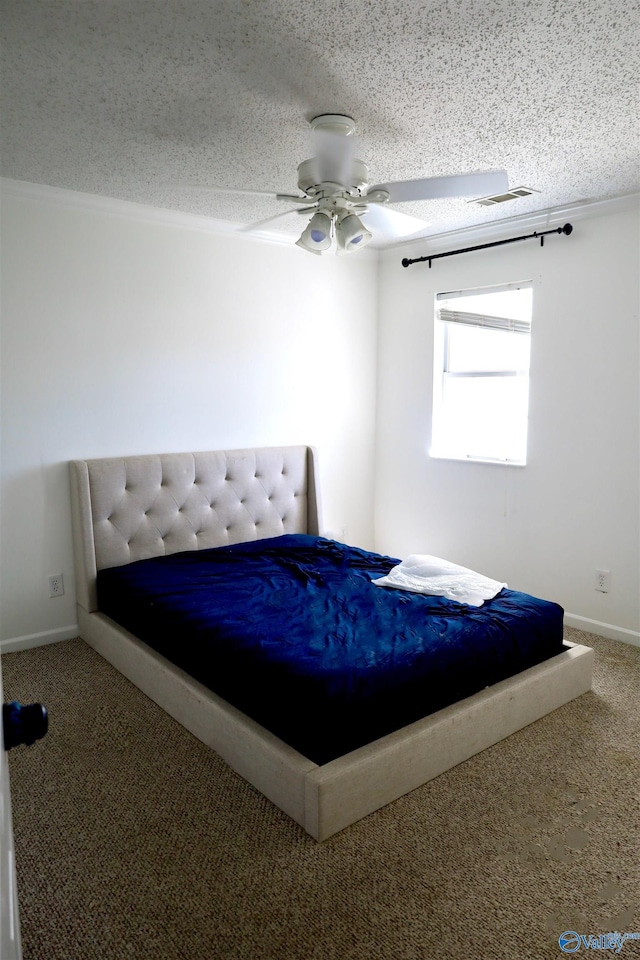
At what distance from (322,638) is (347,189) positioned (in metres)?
1.79

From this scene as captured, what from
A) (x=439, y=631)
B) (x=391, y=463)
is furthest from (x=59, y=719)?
(x=391, y=463)

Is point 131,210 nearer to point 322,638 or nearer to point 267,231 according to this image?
point 267,231

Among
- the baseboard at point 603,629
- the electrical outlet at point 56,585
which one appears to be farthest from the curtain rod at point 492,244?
the electrical outlet at point 56,585

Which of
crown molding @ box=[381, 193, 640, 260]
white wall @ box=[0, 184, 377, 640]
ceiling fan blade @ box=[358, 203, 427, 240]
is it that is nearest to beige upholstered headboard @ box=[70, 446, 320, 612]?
white wall @ box=[0, 184, 377, 640]

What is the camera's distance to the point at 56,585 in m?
3.64

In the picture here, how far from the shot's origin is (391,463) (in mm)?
5098

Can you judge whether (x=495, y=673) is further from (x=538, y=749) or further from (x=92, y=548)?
(x=92, y=548)

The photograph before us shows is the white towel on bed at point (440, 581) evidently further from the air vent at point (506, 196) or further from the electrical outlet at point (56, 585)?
the air vent at point (506, 196)

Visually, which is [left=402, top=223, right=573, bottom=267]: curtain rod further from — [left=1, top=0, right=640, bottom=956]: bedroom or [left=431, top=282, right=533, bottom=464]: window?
[left=431, top=282, right=533, bottom=464]: window

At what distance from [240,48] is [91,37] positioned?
45 centimetres

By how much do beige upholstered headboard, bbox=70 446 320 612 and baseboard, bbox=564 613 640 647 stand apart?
1784 mm

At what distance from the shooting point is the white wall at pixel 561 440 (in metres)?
3.65

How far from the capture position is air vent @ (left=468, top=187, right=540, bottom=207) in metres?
3.45

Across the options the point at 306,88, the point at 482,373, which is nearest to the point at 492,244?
the point at 482,373
